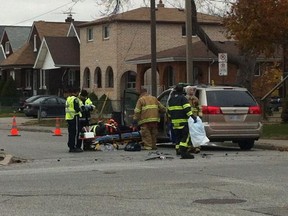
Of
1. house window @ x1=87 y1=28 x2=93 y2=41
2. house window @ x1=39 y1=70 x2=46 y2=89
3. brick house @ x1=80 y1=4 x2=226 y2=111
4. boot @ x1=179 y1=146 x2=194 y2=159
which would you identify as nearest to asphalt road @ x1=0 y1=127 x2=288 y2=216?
boot @ x1=179 y1=146 x2=194 y2=159

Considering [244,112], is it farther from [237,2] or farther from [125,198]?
[125,198]

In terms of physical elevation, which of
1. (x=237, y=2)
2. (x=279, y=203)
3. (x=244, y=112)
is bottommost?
(x=279, y=203)

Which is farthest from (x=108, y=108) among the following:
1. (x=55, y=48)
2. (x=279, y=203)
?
(x=279, y=203)

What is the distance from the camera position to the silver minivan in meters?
18.7

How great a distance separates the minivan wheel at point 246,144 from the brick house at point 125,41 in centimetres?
2645

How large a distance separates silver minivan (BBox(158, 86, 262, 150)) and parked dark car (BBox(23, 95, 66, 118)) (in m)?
23.0

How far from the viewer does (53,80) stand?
56.9 m

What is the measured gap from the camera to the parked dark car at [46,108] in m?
41.8

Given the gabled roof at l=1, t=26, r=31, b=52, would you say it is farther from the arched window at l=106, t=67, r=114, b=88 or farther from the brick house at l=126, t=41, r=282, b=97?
the brick house at l=126, t=41, r=282, b=97

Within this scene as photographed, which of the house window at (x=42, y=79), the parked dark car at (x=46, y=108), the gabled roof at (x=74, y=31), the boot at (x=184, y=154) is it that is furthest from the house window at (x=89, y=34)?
the boot at (x=184, y=154)

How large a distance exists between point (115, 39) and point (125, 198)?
37153mm

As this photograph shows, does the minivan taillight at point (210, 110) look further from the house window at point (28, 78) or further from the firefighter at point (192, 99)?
the house window at point (28, 78)

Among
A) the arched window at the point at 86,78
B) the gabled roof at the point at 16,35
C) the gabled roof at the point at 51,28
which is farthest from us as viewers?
the gabled roof at the point at 16,35

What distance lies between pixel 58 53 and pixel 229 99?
36.7 metres
